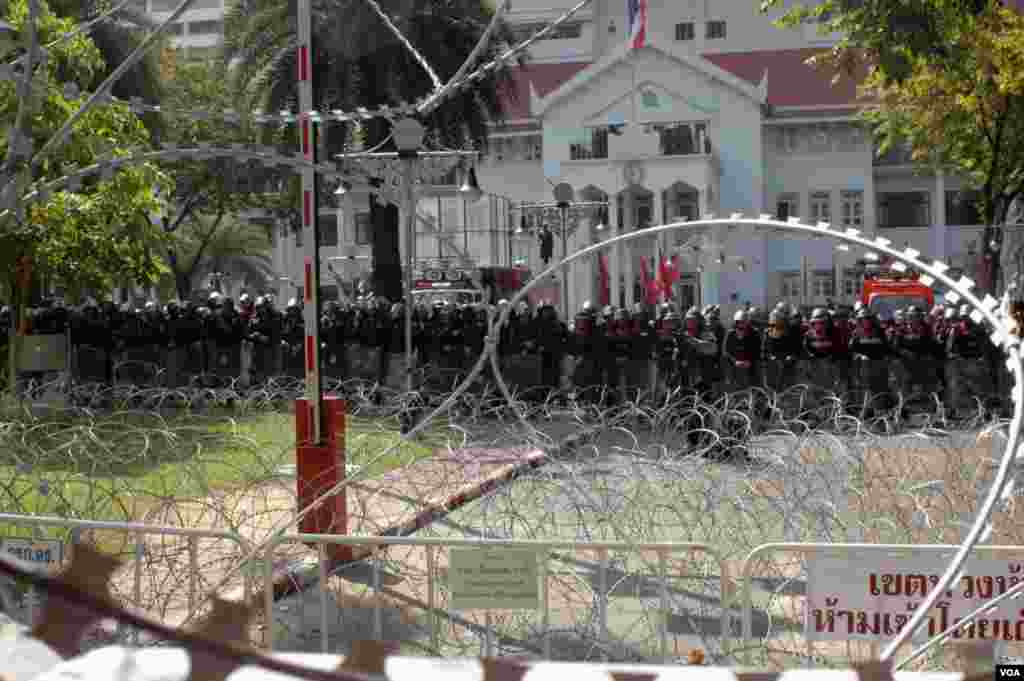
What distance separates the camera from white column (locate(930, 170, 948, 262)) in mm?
50156

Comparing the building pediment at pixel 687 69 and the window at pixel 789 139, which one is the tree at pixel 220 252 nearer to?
the building pediment at pixel 687 69

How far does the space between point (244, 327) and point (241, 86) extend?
697 cm

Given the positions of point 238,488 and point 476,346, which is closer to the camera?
point 238,488

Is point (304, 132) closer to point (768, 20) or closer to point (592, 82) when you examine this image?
point (592, 82)

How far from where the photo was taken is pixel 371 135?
25.5m

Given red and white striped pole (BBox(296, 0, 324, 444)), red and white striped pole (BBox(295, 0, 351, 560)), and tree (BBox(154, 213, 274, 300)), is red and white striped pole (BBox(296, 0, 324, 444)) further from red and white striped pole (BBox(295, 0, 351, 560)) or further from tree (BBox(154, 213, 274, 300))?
tree (BBox(154, 213, 274, 300))

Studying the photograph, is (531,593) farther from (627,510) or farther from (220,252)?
(220,252)

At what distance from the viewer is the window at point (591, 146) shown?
46.8 m

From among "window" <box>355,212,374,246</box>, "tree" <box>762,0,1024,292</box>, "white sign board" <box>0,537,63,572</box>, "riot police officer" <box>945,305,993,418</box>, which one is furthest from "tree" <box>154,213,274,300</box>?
"white sign board" <box>0,537,63,572</box>

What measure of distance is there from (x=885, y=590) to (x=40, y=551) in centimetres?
346

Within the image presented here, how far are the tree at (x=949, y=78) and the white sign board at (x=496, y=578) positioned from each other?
912cm

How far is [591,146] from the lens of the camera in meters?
47.1

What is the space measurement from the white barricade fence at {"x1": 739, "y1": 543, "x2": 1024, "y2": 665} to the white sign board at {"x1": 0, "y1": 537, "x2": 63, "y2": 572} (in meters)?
2.86

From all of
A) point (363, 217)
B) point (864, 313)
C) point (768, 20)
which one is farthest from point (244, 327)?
point (768, 20)
